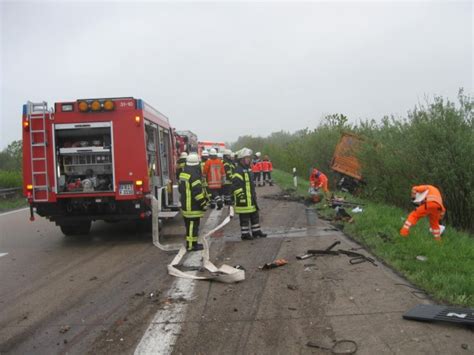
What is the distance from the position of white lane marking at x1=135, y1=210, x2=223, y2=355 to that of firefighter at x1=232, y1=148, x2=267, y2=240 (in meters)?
2.75

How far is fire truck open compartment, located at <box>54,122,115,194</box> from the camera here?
8.23m

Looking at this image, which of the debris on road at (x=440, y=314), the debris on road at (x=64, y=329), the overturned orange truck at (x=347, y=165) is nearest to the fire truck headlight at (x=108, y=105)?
the debris on road at (x=64, y=329)

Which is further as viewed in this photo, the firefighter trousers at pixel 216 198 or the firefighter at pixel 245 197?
the firefighter trousers at pixel 216 198

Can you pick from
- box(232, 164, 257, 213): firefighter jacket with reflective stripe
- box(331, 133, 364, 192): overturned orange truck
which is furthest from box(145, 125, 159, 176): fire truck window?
box(331, 133, 364, 192): overturned orange truck

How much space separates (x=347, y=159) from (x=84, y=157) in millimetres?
11347

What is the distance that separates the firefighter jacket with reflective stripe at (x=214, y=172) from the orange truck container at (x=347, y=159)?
17.8ft

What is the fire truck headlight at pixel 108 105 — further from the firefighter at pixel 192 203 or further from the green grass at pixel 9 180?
the green grass at pixel 9 180

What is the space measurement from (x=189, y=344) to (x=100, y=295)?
190 cm

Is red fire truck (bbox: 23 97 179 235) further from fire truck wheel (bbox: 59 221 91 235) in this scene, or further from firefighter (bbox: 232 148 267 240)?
firefighter (bbox: 232 148 267 240)

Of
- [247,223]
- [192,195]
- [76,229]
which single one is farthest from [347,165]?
[192,195]

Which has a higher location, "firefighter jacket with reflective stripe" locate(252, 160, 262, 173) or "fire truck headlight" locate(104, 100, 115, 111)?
"fire truck headlight" locate(104, 100, 115, 111)

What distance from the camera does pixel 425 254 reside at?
6.27 metres

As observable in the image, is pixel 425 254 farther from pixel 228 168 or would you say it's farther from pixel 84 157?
pixel 228 168

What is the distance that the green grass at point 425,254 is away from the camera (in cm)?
475
